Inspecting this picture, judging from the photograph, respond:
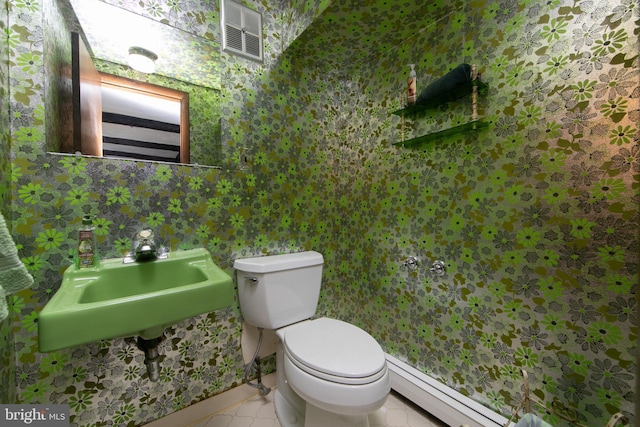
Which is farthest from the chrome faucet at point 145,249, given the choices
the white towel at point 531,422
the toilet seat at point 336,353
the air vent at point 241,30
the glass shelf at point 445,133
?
the white towel at point 531,422

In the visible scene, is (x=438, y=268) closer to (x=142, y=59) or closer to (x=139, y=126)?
(x=139, y=126)

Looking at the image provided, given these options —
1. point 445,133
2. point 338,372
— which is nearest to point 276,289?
point 338,372

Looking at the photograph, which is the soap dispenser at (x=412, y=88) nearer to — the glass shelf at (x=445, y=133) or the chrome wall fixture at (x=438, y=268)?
the glass shelf at (x=445, y=133)

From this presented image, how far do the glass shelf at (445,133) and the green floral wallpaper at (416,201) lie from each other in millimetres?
36

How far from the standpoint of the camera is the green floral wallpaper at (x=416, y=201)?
2.57 ft

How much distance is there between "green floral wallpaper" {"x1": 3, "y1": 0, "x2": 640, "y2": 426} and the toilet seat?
43cm

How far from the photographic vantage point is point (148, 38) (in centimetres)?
104

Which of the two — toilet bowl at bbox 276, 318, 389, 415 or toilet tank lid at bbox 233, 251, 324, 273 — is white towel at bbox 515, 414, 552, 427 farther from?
toilet tank lid at bbox 233, 251, 324, 273

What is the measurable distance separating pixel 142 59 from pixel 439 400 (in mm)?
2069

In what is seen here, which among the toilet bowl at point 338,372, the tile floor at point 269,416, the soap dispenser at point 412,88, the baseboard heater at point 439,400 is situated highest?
the soap dispenser at point 412,88

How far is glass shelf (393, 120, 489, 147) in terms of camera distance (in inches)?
40.3

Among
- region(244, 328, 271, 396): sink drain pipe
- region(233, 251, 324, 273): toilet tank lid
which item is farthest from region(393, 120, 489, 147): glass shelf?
region(244, 328, 271, 396): sink drain pipe

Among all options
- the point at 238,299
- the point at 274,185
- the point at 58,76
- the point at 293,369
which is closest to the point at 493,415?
the point at 293,369

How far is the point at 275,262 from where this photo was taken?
1175 mm
